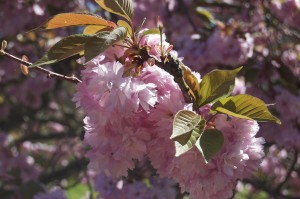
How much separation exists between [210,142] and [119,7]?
37 cm

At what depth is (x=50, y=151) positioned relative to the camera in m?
5.33

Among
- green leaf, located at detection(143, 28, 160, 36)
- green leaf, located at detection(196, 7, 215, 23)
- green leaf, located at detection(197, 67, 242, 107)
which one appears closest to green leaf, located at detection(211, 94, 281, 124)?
green leaf, located at detection(197, 67, 242, 107)

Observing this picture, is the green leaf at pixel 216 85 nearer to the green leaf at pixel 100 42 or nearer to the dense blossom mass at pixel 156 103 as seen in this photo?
the dense blossom mass at pixel 156 103

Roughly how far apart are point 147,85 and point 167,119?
9 cm

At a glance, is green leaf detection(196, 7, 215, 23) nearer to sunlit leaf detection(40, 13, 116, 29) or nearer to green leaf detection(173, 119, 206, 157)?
sunlit leaf detection(40, 13, 116, 29)

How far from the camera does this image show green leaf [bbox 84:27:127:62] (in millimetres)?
969

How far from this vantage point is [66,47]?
103cm

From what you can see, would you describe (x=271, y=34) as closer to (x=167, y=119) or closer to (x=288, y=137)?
(x=288, y=137)

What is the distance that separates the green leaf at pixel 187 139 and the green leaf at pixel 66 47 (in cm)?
28

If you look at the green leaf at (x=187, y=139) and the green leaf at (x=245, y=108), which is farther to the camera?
the green leaf at (x=245, y=108)

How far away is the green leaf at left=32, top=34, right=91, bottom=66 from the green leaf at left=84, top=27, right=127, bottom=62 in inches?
1.0

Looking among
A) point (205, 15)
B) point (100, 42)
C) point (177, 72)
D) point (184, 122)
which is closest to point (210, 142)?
point (184, 122)

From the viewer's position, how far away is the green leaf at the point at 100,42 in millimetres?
969

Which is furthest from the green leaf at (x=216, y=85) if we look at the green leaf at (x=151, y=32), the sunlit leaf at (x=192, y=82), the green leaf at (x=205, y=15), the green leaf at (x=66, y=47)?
the green leaf at (x=205, y=15)
